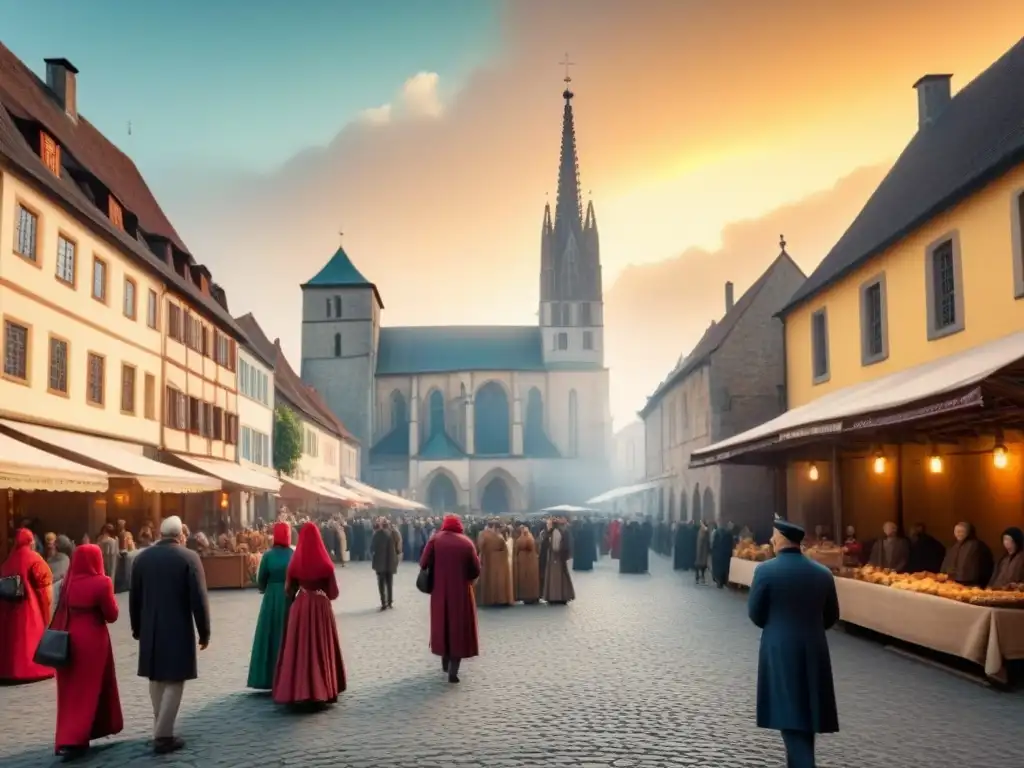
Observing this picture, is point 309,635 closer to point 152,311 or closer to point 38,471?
point 38,471

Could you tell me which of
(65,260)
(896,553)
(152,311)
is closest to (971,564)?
(896,553)

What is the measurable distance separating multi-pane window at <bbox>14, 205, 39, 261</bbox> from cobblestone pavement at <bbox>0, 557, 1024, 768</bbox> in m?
8.58

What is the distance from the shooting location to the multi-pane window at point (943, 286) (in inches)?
752

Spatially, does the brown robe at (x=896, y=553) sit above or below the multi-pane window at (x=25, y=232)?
below

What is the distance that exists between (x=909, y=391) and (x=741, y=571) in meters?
8.71

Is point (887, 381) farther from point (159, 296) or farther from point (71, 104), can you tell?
point (71, 104)

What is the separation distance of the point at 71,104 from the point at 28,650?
22126 millimetres

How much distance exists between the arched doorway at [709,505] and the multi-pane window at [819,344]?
12243mm

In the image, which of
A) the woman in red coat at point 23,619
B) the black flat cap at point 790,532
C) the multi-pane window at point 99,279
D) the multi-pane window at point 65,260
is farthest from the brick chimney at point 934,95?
the woman in red coat at point 23,619

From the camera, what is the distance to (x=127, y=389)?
27.1m

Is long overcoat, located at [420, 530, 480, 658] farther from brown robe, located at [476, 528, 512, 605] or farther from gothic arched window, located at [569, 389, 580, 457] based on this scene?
gothic arched window, located at [569, 389, 580, 457]

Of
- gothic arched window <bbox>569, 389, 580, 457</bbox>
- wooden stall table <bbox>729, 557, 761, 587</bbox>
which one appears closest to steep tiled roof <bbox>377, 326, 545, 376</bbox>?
gothic arched window <bbox>569, 389, 580, 457</bbox>

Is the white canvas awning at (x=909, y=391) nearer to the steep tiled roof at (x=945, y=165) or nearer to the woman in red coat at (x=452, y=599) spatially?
the steep tiled roof at (x=945, y=165)

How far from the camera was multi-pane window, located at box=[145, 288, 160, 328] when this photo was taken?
28.6 m
